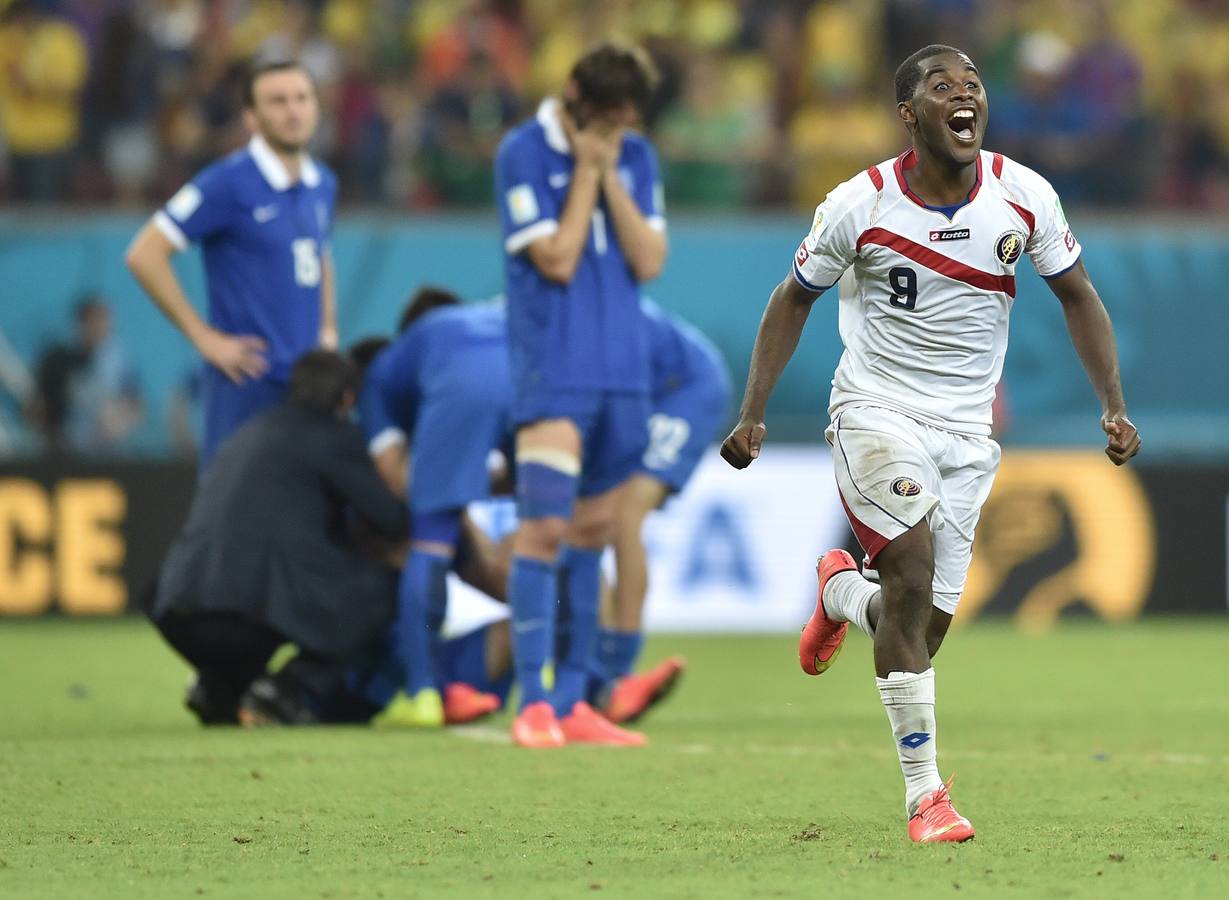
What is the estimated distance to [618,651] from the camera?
870 cm

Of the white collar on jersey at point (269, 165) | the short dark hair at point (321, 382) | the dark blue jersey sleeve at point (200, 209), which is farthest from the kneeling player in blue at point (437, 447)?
the dark blue jersey sleeve at point (200, 209)

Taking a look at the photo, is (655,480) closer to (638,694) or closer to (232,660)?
Answer: (638,694)

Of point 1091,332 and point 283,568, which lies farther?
point 283,568

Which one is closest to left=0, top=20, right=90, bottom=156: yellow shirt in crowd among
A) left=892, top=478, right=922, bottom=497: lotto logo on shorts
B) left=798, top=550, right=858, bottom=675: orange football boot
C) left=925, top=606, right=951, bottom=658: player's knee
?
left=798, top=550, right=858, bottom=675: orange football boot

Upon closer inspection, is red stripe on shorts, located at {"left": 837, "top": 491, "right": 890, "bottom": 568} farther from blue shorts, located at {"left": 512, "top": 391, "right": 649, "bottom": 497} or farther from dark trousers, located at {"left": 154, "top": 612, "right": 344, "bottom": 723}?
dark trousers, located at {"left": 154, "top": 612, "right": 344, "bottom": 723}

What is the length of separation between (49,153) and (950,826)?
12000 millimetres

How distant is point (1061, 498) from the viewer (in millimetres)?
14492

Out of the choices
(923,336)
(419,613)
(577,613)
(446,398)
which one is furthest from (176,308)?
(923,336)

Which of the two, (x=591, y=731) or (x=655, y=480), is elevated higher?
(x=655, y=480)

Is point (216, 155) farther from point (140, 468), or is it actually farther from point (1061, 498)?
point (1061, 498)

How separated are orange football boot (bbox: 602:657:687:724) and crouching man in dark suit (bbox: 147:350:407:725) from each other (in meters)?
0.96

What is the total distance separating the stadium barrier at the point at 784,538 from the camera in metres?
14.0

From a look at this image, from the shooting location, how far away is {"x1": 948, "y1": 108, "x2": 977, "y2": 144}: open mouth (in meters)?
5.46

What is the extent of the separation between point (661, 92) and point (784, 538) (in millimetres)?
3895
